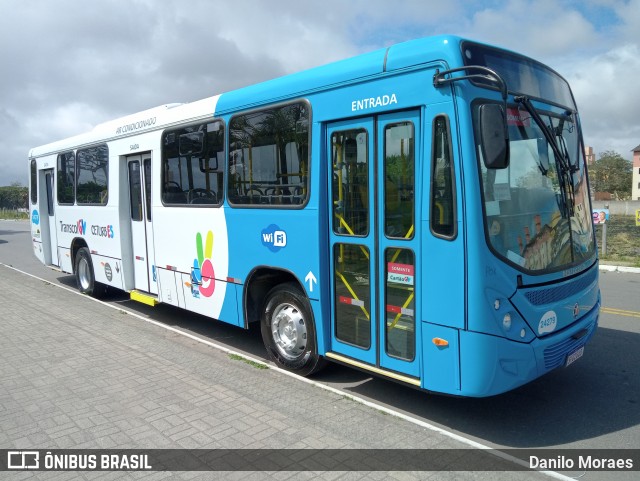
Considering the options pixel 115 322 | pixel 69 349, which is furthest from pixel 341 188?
pixel 115 322

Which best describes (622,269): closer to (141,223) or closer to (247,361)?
(247,361)

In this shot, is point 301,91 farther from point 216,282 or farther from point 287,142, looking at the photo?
point 216,282

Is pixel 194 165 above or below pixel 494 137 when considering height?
above

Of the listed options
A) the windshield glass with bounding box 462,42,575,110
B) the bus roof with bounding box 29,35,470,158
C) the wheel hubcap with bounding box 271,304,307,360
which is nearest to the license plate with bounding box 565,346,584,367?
the windshield glass with bounding box 462,42,575,110

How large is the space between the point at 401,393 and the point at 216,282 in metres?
2.79

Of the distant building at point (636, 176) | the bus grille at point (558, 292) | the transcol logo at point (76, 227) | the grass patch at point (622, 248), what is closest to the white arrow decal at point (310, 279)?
the bus grille at point (558, 292)

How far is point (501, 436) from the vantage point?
13.9ft

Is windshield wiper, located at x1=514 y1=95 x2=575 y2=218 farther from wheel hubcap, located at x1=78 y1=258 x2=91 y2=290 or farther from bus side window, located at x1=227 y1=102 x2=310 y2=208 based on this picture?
wheel hubcap, located at x1=78 y1=258 x2=91 y2=290

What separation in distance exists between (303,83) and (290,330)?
2680mm

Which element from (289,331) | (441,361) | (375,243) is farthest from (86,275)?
(441,361)

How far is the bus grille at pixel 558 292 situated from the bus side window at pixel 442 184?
34.6 inches

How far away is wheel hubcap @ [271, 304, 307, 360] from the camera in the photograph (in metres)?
5.54

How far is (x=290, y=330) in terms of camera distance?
5.67 meters

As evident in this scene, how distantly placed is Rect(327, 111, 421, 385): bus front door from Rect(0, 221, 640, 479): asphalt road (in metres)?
0.64
